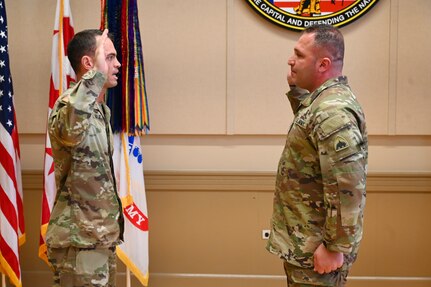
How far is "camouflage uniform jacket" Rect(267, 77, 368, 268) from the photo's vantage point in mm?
1785

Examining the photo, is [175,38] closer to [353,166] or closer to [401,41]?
[401,41]

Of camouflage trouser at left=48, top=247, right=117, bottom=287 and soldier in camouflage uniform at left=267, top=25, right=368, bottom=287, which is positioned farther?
camouflage trouser at left=48, top=247, right=117, bottom=287

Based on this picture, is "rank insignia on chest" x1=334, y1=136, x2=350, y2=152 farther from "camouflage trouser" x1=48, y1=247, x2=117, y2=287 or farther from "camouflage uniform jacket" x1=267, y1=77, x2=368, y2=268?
Result: "camouflage trouser" x1=48, y1=247, x2=117, y2=287

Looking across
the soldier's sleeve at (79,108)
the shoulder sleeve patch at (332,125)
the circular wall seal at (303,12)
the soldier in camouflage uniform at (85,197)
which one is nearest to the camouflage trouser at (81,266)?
the soldier in camouflage uniform at (85,197)

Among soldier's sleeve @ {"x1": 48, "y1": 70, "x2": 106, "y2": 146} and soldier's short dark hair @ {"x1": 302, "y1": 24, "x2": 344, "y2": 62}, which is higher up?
soldier's short dark hair @ {"x1": 302, "y1": 24, "x2": 344, "y2": 62}

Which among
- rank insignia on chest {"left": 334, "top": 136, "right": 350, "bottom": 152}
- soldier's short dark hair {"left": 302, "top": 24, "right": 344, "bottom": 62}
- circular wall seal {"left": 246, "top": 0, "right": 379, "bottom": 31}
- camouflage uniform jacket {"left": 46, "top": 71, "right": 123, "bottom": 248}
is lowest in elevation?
camouflage uniform jacket {"left": 46, "top": 71, "right": 123, "bottom": 248}

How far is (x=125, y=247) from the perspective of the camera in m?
3.28

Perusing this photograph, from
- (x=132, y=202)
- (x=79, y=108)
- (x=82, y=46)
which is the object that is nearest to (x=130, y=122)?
(x=132, y=202)

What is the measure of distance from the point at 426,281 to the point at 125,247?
201cm

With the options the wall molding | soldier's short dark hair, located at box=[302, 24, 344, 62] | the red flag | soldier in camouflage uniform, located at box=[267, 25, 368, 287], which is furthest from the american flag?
soldier's short dark hair, located at box=[302, 24, 344, 62]

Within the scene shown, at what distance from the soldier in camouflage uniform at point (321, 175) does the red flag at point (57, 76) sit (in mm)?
1648

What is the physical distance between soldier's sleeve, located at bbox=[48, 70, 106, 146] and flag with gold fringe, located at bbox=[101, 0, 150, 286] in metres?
1.16

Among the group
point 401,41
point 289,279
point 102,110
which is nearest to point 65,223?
point 102,110

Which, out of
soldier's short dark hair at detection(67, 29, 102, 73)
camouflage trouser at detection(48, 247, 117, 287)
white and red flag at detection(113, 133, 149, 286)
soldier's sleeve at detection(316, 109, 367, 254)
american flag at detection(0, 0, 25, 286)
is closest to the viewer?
soldier's sleeve at detection(316, 109, 367, 254)
